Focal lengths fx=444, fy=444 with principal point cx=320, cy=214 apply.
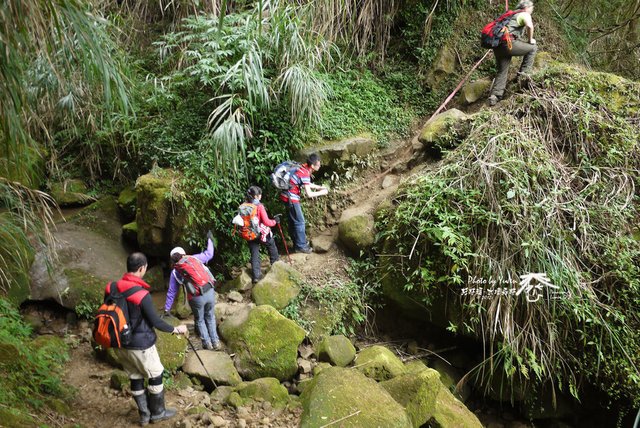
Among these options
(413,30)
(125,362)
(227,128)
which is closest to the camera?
(125,362)

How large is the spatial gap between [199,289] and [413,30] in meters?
5.98

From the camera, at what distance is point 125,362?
12.3ft

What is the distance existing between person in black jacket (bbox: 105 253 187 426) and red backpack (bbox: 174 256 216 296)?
91cm

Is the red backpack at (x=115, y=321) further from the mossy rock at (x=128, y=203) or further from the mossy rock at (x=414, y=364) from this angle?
the mossy rock at (x=128, y=203)

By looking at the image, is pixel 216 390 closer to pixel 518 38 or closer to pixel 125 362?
pixel 125 362

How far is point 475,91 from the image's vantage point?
712 centimetres

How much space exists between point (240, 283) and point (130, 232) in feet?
7.17

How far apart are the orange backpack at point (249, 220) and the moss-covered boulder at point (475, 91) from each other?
398 cm

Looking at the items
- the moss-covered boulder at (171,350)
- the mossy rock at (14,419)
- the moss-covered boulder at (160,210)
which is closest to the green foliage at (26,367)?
the mossy rock at (14,419)

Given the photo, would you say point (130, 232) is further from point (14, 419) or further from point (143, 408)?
point (14, 419)

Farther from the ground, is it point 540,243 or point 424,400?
point 540,243

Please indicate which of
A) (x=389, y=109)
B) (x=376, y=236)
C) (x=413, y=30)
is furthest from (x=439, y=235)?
(x=413, y=30)

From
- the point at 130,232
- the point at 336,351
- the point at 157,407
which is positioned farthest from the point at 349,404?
the point at 130,232

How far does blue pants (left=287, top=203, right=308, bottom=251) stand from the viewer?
597cm
